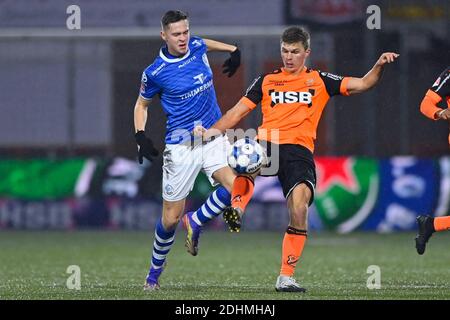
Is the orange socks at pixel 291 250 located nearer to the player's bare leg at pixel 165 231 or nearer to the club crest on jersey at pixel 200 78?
the player's bare leg at pixel 165 231

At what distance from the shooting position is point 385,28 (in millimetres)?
21719

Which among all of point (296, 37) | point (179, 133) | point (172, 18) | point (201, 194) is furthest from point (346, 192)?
point (296, 37)

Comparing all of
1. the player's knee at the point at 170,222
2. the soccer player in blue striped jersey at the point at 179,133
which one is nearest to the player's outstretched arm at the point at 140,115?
the soccer player in blue striped jersey at the point at 179,133

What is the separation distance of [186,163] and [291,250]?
1369 mm

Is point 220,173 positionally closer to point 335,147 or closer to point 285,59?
point 285,59

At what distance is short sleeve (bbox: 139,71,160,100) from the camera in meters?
11.1

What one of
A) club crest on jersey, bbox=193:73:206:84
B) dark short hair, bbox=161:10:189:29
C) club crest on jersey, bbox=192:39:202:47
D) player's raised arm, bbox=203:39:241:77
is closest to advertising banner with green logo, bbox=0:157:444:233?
player's raised arm, bbox=203:39:241:77

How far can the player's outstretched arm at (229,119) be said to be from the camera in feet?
34.5

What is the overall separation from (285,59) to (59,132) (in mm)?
11211

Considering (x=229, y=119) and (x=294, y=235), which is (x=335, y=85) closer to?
(x=229, y=119)

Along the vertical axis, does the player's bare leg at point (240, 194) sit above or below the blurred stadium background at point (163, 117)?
above

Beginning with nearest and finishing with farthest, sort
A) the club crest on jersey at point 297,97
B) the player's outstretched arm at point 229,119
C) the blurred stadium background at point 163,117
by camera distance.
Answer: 1. the club crest on jersey at point 297,97
2. the player's outstretched arm at point 229,119
3. the blurred stadium background at point 163,117

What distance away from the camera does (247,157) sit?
10172mm

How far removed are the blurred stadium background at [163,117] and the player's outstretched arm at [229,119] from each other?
922cm
